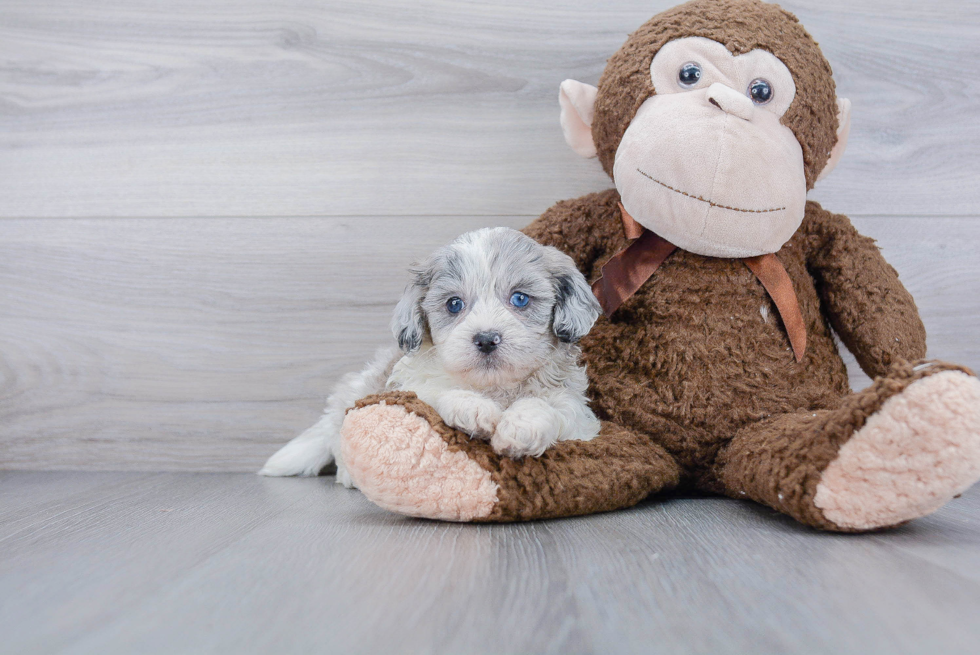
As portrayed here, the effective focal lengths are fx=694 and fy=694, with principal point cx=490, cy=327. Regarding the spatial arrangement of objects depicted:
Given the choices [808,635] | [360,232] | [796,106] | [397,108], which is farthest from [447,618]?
[397,108]

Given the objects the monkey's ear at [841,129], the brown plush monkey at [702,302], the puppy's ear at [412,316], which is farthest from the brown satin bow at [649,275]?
the puppy's ear at [412,316]

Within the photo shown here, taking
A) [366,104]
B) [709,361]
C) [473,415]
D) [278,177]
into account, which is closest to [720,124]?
[709,361]

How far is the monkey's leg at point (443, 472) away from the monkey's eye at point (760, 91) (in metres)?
0.71

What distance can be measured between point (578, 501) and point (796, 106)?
30.8 inches

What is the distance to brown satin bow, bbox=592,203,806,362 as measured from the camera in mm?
1278

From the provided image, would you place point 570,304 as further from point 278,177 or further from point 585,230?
point 278,177

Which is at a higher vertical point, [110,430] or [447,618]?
[447,618]

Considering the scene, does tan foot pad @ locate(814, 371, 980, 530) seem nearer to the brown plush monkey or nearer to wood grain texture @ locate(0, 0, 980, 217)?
the brown plush monkey

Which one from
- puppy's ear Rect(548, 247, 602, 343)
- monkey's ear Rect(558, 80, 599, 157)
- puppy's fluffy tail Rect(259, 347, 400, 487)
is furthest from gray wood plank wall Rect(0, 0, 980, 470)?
puppy's ear Rect(548, 247, 602, 343)

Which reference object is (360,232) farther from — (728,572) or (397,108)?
(728,572)

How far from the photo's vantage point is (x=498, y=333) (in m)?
1.12

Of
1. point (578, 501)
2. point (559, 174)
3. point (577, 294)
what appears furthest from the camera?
point (559, 174)

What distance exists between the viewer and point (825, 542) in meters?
0.92

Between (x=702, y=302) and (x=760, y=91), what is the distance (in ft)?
1.25
